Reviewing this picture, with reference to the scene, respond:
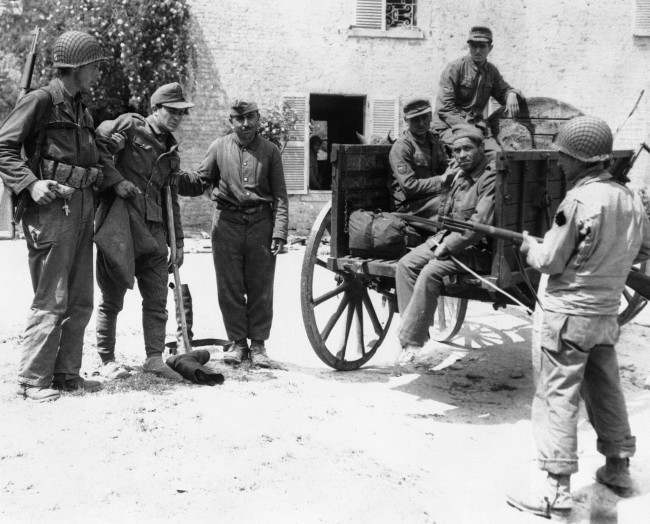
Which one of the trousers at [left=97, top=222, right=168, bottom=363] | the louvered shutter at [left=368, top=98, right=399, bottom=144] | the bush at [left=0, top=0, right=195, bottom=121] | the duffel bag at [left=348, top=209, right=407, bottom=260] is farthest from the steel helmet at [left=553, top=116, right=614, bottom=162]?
the louvered shutter at [left=368, top=98, right=399, bottom=144]

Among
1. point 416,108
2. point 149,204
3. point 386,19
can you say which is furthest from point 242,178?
point 386,19

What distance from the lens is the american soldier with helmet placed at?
3898mm

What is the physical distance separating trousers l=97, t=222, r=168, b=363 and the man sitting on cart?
63.7 inches

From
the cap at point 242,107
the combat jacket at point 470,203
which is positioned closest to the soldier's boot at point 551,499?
the combat jacket at point 470,203

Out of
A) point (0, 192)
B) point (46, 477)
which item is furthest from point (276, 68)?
point (46, 477)

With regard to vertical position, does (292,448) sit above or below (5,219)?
above

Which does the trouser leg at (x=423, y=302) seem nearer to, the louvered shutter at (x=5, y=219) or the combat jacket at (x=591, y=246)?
the combat jacket at (x=591, y=246)

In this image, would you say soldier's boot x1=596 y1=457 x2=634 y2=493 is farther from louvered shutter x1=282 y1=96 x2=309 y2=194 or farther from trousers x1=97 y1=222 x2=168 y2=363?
louvered shutter x1=282 y1=96 x2=309 y2=194

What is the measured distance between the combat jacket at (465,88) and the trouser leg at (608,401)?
158 inches

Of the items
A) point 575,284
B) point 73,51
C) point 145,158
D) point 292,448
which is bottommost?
point 292,448

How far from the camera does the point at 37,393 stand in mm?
5020

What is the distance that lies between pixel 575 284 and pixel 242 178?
9.63 feet

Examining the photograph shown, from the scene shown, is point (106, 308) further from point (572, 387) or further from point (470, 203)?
point (572, 387)

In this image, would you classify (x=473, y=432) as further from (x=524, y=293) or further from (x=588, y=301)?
(x=588, y=301)
